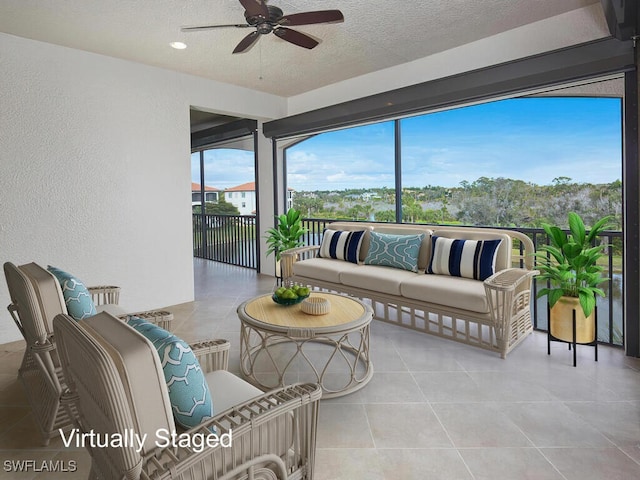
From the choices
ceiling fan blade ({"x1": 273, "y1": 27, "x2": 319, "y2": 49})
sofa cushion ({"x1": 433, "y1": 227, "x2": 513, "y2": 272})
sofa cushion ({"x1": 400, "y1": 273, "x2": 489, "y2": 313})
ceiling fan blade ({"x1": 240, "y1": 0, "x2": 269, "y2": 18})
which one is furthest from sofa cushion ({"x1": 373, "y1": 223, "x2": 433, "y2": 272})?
ceiling fan blade ({"x1": 240, "y1": 0, "x2": 269, "y2": 18})

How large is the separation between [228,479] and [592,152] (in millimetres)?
4391

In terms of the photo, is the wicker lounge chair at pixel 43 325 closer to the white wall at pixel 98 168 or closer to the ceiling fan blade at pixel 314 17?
the white wall at pixel 98 168

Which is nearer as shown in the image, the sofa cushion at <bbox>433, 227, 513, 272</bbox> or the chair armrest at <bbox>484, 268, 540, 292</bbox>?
the chair armrest at <bbox>484, 268, 540, 292</bbox>

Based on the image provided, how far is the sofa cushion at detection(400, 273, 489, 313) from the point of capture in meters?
3.09

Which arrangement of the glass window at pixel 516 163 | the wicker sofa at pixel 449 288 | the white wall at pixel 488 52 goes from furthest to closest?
the glass window at pixel 516 163 < the white wall at pixel 488 52 < the wicker sofa at pixel 449 288

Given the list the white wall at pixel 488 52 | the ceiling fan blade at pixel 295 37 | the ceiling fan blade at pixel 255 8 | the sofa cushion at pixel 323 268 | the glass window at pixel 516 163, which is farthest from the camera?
the sofa cushion at pixel 323 268

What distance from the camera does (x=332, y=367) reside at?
288 cm

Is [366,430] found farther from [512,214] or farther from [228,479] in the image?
[512,214]

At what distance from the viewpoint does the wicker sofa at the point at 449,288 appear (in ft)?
9.95

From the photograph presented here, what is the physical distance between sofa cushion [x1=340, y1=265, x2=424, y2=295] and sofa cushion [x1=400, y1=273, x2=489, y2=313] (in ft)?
0.30

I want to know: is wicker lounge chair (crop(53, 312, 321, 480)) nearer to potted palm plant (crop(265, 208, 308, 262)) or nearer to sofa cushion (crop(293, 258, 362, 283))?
sofa cushion (crop(293, 258, 362, 283))

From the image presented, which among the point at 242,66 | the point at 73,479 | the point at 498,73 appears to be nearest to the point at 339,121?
the point at 242,66

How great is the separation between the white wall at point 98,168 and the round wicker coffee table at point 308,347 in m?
2.08

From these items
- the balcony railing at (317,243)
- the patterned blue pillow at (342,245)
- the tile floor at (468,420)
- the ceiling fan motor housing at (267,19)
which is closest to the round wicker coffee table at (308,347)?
the tile floor at (468,420)
